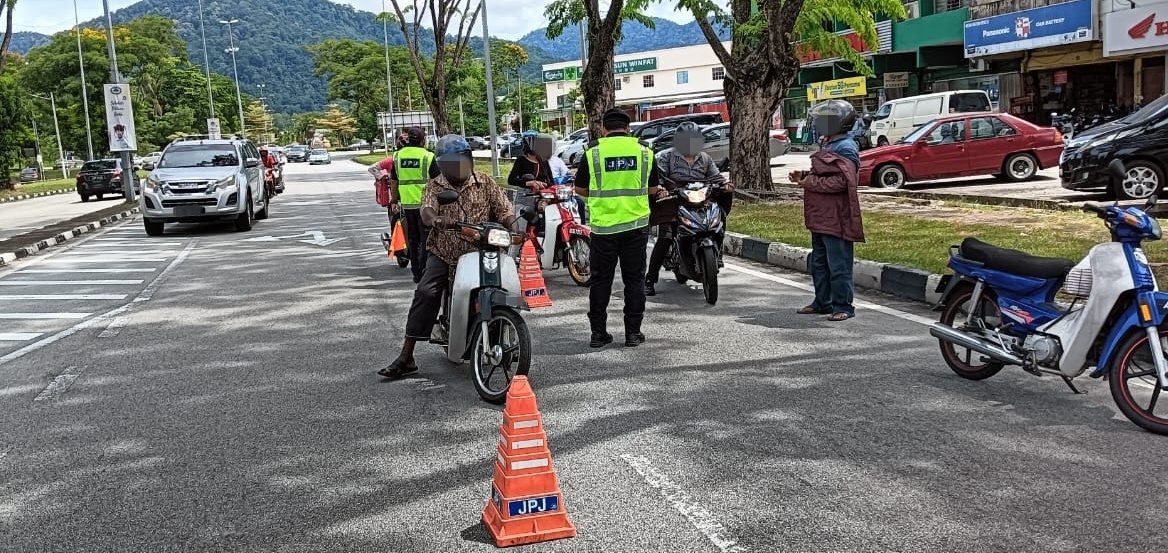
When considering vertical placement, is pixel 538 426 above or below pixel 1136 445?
above

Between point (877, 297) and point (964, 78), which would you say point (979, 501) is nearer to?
point (877, 297)

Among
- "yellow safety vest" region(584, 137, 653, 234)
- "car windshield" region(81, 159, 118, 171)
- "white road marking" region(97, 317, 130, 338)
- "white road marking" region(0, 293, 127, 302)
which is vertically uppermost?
"car windshield" region(81, 159, 118, 171)

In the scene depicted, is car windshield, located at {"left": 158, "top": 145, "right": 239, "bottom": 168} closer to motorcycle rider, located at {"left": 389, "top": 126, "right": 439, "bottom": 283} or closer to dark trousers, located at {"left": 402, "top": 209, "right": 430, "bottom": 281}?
motorcycle rider, located at {"left": 389, "top": 126, "right": 439, "bottom": 283}

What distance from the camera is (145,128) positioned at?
83250 millimetres

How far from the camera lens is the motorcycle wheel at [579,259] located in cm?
1055

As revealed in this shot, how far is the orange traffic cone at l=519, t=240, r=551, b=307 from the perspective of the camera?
9406mm

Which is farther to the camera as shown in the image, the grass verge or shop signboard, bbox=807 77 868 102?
shop signboard, bbox=807 77 868 102

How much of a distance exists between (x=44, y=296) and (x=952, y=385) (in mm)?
9683

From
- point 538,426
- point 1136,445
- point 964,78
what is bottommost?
point 1136,445

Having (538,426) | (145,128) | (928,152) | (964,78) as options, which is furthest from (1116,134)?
(145,128)

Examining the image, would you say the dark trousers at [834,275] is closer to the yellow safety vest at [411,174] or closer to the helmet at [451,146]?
the helmet at [451,146]

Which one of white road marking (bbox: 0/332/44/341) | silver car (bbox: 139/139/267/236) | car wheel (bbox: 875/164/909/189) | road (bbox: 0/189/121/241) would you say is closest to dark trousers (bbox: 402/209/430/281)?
white road marking (bbox: 0/332/44/341)

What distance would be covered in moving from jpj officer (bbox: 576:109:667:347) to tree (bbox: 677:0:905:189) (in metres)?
9.92

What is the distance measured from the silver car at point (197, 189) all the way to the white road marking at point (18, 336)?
9.14 m
